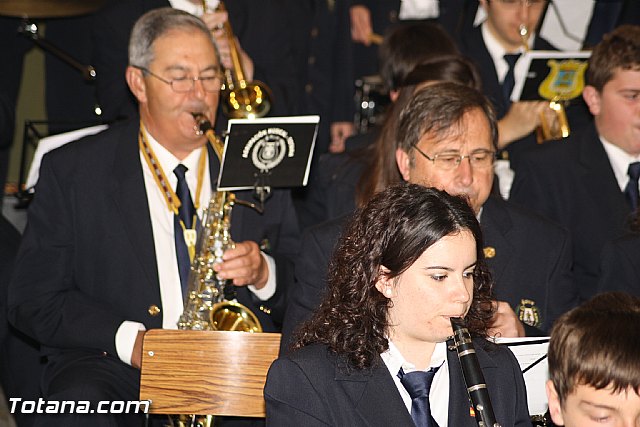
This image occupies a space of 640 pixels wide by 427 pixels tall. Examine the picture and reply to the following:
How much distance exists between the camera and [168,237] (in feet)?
14.1

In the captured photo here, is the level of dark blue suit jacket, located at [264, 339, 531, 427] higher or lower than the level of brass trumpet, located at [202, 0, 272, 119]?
higher

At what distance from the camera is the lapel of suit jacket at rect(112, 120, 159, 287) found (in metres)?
4.18

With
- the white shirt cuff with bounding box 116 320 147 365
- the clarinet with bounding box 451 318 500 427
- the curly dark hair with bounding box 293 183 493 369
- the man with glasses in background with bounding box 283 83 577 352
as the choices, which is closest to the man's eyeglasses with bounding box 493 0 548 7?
the man with glasses in background with bounding box 283 83 577 352

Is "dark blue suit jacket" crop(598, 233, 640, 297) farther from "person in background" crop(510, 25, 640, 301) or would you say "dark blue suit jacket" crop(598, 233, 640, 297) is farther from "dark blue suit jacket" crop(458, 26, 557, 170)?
"dark blue suit jacket" crop(458, 26, 557, 170)

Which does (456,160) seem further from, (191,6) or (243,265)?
(191,6)

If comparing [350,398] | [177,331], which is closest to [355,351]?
[350,398]

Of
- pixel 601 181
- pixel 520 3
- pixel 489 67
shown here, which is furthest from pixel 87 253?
A: pixel 520 3

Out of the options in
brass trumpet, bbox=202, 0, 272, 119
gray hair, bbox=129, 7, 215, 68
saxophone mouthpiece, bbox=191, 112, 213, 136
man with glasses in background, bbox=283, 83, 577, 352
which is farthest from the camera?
brass trumpet, bbox=202, 0, 272, 119

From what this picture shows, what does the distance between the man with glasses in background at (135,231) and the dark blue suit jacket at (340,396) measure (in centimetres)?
123

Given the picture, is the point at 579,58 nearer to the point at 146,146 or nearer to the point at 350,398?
the point at 146,146

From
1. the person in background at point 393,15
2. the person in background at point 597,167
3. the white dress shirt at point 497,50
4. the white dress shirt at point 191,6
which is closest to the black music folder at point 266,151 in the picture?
the person in background at point 597,167

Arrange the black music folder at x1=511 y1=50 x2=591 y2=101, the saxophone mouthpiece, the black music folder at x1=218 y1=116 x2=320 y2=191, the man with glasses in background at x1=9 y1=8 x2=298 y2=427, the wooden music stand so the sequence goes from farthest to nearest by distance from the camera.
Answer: the black music folder at x1=511 y1=50 x2=591 y2=101
the saxophone mouthpiece
the man with glasses in background at x1=9 y1=8 x2=298 y2=427
the black music folder at x1=218 y1=116 x2=320 y2=191
the wooden music stand

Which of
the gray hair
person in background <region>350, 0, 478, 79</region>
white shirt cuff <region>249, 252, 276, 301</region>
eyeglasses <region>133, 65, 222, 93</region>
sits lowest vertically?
white shirt cuff <region>249, 252, 276, 301</region>

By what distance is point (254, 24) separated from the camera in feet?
Result: 19.4
